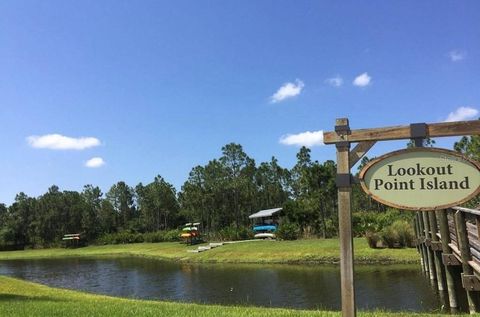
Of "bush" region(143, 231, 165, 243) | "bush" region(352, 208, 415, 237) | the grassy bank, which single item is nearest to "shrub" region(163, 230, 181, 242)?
"bush" region(143, 231, 165, 243)

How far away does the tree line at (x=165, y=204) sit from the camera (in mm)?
69688

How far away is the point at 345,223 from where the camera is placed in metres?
5.84

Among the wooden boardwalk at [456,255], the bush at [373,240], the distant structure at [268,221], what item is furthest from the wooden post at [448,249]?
the distant structure at [268,221]

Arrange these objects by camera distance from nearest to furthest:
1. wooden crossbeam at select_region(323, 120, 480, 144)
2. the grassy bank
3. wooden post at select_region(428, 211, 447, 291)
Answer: wooden crossbeam at select_region(323, 120, 480, 144)
wooden post at select_region(428, 211, 447, 291)
the grassy bank

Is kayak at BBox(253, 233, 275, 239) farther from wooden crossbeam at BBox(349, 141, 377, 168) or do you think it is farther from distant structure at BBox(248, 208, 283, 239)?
wooden crossbeam at BBox(349, 141, 377, 168)

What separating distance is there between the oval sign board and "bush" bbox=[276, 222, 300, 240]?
38.1m

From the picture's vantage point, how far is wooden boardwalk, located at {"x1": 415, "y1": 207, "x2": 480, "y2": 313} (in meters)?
10.2

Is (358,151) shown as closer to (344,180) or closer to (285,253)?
(344,180)

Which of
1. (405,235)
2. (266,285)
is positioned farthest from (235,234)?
(266,285)

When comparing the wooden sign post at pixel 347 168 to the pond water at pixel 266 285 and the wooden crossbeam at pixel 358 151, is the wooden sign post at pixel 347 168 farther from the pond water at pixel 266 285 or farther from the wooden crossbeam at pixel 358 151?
the pond water at pixel 266 285

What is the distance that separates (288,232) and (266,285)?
19.0 meters

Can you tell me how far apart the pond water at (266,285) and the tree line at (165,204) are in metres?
29.8

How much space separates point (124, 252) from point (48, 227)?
102 ft

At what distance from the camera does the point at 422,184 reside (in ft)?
17.9
